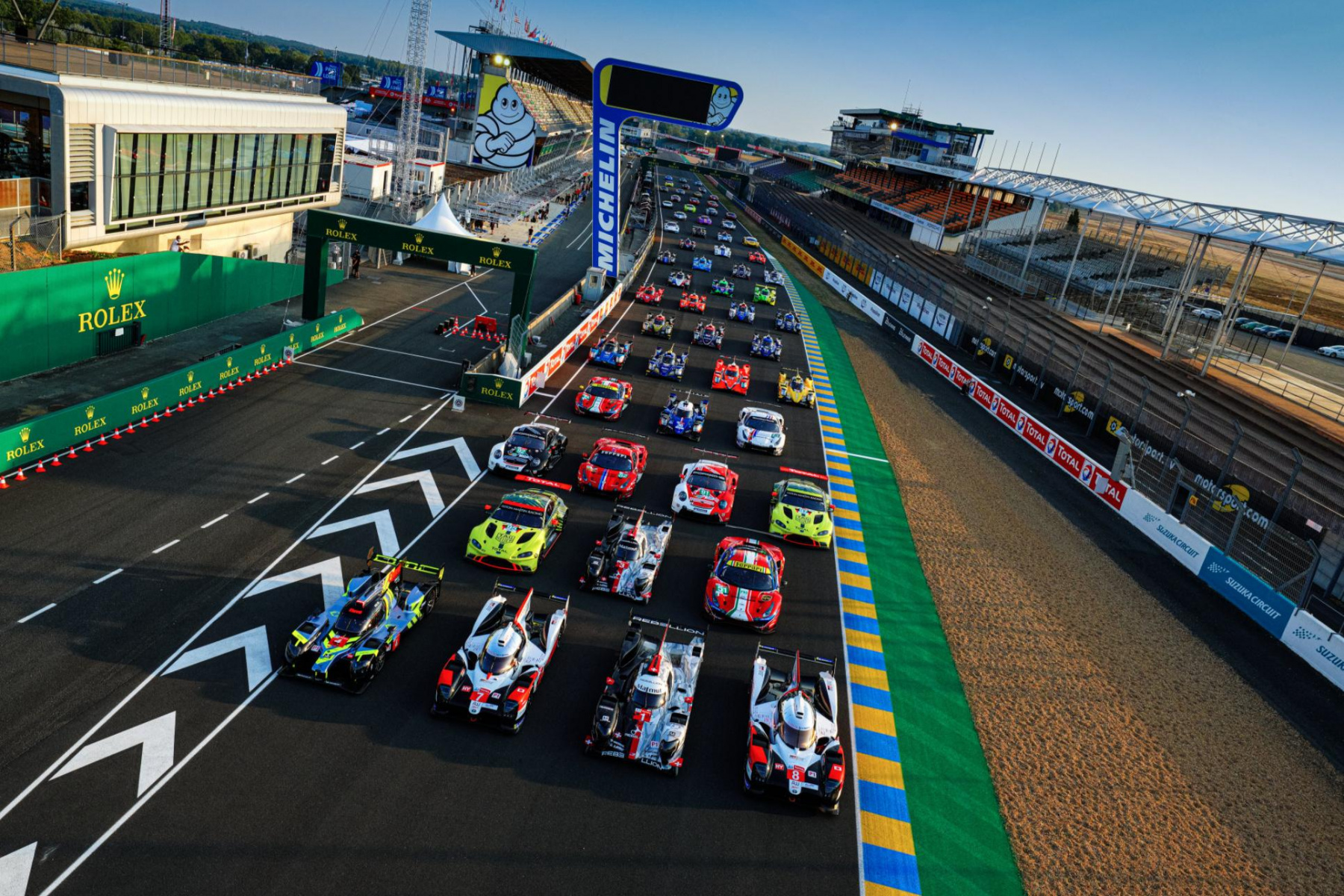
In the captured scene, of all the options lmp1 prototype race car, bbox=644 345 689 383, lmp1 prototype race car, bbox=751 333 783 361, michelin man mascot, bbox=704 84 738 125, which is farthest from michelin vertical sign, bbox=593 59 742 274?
lmp1 prototype race car, bbox=644 345 689 383

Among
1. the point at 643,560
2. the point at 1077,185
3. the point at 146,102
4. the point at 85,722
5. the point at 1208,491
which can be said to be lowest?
the point at 85,722

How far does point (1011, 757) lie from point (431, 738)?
11.1 m

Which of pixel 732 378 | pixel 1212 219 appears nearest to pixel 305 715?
pixel 732 378

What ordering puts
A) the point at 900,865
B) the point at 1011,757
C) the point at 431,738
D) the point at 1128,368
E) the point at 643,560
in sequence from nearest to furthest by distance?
the point at 900,865 → the point at 431,738 → the point at 1011,757 → the point at 643,560 → the point at 1128,368

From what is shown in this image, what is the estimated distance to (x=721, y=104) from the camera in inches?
1665

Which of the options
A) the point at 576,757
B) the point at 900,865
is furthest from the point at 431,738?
the point at 900,865

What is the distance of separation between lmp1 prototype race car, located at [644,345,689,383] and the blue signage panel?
68.5ft

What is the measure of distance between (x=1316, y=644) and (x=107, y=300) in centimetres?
3812

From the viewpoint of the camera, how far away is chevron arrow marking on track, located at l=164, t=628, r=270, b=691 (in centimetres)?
1429

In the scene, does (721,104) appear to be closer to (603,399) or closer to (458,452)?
(603,399)

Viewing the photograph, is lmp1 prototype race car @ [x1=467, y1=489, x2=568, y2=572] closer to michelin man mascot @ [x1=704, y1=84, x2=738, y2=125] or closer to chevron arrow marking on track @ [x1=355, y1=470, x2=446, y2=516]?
chevron arrow marking on track @ [x1=355, y1=470, x2=446, y2=516]

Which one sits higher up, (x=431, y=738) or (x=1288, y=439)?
(x=1288, y=439)

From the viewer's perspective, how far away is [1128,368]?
129 feet

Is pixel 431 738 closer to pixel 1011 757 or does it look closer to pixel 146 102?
pixel 1011 757
